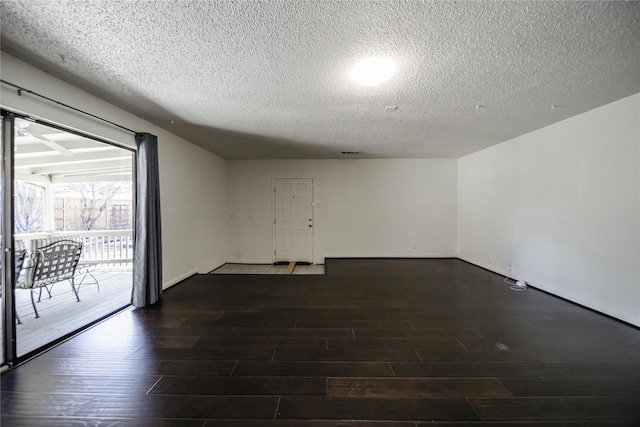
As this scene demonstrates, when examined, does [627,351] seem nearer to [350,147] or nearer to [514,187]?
[514,187]

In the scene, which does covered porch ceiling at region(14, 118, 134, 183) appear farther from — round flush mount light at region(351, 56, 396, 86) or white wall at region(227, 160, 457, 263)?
round flush mount light at region(351, 56, 396, 86)

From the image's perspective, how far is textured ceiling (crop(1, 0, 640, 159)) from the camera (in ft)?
4.59

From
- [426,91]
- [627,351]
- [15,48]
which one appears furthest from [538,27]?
[15,48]

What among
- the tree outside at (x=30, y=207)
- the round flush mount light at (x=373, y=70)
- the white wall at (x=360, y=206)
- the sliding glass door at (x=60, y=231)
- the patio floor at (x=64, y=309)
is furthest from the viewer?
the white wall at (x=360, y=206)

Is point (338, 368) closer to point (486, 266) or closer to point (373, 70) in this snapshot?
point (373, 70)

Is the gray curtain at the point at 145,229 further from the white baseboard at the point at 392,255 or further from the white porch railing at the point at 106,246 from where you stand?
the white baseboard at the point at 392,255

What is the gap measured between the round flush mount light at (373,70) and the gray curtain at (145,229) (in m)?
2.66

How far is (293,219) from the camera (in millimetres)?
5754

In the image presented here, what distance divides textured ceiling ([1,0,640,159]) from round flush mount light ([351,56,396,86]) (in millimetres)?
86

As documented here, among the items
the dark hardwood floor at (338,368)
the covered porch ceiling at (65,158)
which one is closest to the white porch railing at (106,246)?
the covered porch ceiling at (65,158)

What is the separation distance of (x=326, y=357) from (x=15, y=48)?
3289 millimetres

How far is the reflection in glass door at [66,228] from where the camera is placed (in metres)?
2.51

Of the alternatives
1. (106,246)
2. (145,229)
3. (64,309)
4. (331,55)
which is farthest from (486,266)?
(106,246)

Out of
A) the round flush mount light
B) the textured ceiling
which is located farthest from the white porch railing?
the round flush mount light
